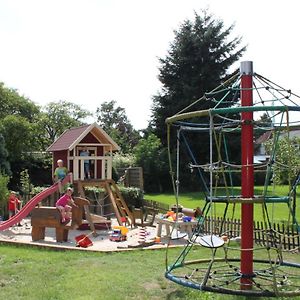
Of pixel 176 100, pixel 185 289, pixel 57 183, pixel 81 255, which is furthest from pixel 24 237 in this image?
pixel 176 100

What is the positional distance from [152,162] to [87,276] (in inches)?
1011

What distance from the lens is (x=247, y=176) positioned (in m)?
6.98

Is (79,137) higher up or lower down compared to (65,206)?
higher up

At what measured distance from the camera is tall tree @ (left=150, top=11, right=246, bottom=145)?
37.6 metres

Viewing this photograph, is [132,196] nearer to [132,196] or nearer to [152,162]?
[132,196]

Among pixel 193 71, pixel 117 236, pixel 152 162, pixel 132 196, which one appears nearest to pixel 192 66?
pixel 193 71

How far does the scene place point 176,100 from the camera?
3825 centimetres

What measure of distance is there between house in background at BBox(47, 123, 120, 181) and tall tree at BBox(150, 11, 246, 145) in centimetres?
1867

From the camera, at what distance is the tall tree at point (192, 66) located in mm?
37625

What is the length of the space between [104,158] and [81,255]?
790 cm

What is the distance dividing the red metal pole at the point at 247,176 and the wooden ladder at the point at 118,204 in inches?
401

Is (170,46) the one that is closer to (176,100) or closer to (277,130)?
(176,100)

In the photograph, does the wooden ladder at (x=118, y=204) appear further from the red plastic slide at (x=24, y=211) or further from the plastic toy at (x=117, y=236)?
the plastic toy at (x=117, y=236)

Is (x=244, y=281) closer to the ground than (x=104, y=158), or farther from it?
closer to the ground
